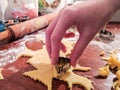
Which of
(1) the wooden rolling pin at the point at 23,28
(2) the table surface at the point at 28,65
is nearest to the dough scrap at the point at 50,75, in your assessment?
(2) the table surface at the point at 28,65

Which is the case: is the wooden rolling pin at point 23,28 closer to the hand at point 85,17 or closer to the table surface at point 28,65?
the table surface at point 28,65

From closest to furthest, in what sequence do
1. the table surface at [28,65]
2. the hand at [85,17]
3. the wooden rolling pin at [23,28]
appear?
the hand at [85,17]
the table surface at [28,65]
the wooden rolling pin at [23,28]

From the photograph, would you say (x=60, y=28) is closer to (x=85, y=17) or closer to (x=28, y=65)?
(x=85, y=17)

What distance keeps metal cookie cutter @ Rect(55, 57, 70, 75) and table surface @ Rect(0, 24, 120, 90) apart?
0.11 feet

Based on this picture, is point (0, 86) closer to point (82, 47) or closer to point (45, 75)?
point (45, 75)

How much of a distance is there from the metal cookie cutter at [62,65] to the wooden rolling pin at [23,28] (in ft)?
1.04

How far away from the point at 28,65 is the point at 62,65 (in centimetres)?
15

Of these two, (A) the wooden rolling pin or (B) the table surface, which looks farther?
(A) the wooden rolling pin

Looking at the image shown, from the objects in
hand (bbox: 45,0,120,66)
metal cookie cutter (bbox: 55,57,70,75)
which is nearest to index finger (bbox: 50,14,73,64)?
hand (bbox: 45,0,120,66)

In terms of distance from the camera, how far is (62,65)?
22.7 inches

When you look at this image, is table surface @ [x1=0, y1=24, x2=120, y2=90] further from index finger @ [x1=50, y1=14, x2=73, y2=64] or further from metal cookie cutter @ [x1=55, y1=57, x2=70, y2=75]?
index finger @ [x1=50, y1=14, x2=73, y2=64]

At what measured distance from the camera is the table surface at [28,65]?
0.57 metres

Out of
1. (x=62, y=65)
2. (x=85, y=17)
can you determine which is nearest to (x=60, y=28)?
(x=85, y=17)

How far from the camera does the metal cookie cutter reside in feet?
1.88
